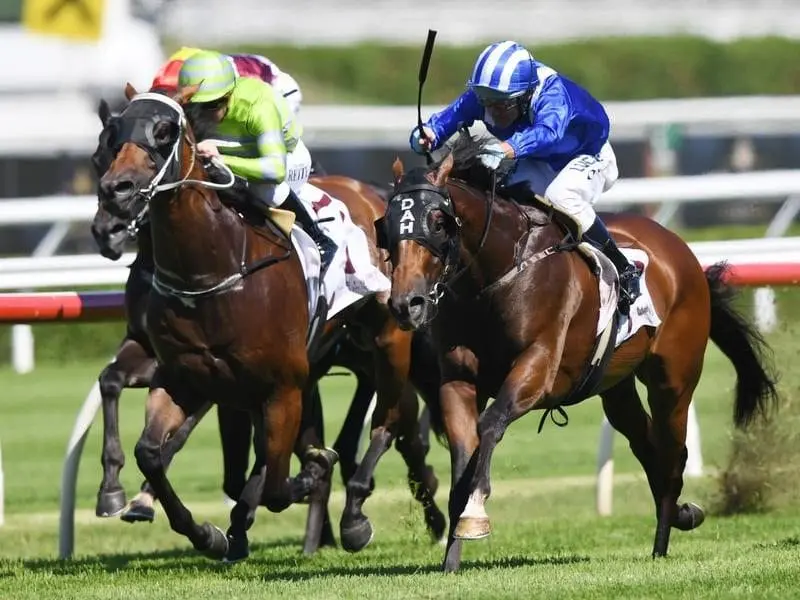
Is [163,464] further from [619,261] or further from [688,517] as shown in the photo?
[688,517]

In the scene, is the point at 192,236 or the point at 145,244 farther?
the point at 145,244

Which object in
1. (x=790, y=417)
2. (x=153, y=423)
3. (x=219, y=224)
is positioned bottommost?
(x=790, y=417)

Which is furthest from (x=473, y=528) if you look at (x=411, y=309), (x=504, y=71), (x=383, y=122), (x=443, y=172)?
(x=383, y=122)

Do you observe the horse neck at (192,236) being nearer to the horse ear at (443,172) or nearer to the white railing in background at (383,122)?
the horse ear at (443,172)

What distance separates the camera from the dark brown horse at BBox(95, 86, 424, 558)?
599cm

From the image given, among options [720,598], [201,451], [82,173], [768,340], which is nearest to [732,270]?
A: [768,340]

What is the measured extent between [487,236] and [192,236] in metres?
0.99

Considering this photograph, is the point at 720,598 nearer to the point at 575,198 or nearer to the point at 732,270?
the point at 575,198

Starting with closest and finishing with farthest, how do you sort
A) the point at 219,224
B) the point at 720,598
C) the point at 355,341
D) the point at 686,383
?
the point at 720,598 < the point at 219,224 < the point at 686,383 < the point at 355,341

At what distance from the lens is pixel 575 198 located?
251 inches

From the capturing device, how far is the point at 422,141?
20.9ft

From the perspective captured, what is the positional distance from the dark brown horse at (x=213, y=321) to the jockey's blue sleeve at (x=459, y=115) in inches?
26.8

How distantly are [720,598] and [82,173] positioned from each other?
49.2 ft

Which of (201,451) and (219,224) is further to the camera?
(201,451)
